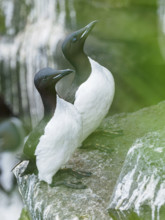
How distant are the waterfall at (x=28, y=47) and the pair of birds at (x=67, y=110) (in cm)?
419

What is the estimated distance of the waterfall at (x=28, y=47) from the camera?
809 cm

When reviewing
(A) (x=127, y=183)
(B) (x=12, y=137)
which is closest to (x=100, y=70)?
(A) (x=127, y=183)

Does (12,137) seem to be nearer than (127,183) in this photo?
No

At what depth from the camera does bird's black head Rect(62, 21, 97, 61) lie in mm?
3634

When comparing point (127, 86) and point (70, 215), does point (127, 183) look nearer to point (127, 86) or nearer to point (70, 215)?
point (70, 215)

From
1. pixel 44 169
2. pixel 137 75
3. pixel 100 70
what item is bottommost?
pixel 137 75

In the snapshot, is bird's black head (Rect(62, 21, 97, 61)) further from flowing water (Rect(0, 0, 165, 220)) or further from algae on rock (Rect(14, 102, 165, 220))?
flowing water (Rect(0, 0, 165, 220))

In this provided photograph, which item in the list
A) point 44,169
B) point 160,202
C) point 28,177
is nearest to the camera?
point 160,202

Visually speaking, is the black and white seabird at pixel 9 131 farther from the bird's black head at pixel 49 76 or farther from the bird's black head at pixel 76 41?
the bird's black head at pixel 49 76

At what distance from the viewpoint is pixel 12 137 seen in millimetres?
7113

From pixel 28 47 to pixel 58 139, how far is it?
16.9 feet

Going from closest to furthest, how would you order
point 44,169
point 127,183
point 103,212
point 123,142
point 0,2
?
point 127,183
point 103,212
point 44,169
point 123,142
point 0,2

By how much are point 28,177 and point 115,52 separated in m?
4.07

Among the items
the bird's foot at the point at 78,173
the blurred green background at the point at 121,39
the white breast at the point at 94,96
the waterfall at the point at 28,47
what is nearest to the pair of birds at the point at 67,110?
the white breast at the point at 94,96
